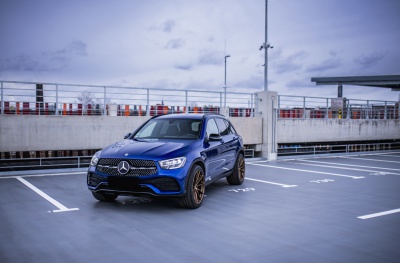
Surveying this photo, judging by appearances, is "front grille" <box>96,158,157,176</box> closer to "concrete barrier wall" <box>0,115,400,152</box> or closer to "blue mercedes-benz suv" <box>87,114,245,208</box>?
"blue mercedes-benz suv" <box>87,114,245,208</box>

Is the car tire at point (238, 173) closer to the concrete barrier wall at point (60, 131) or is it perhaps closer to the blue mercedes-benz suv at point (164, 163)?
the blue mercedes-benz suv at point (164, 163)

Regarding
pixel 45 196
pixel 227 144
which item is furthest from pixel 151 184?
pixel 45 196

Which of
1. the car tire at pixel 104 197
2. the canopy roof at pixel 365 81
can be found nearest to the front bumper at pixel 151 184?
the car tire at pixel 104 197

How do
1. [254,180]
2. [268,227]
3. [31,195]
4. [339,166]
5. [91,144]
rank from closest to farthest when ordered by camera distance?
1. [268,227]
2. [31,195]
3. [254,180]
4. [91,144]
5. [339,166]

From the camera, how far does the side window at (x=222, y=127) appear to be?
31.2ft

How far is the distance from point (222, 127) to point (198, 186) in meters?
2.41

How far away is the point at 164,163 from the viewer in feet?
23.0

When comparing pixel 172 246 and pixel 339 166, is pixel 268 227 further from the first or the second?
pixel 339 166

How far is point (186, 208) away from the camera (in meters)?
7.50

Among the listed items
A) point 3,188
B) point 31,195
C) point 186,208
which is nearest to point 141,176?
point 186,208

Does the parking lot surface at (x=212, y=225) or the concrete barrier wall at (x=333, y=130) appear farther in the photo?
the concrete barrier wall at (x=333, y=130)

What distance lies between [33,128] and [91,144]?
1936 mm

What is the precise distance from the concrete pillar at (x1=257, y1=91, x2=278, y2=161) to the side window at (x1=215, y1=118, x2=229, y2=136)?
26.4 feet

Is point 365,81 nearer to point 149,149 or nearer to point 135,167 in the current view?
point 149,149
